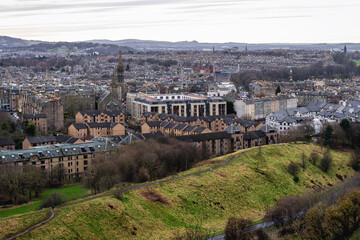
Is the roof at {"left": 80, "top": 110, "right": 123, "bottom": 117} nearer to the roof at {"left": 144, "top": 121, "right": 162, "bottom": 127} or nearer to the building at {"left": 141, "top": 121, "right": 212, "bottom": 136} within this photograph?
the building at {"left": 141, "top": 121, "right": 212, "bottom": 136}

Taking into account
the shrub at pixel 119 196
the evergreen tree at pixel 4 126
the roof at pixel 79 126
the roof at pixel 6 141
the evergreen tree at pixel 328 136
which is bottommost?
the shrub at pixel 119 196

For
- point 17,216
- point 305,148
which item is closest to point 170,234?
point 17,216

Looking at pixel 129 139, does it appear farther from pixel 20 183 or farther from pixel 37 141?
pixel 20 183

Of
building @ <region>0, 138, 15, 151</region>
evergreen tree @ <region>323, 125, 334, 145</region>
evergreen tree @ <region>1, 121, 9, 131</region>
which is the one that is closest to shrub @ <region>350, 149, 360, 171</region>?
evergreen tree @ <region>323, 125, 334, 145</region>

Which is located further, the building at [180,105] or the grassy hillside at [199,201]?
the building at [180,105]

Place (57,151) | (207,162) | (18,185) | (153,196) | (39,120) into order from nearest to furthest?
(18,185) → (153,196) → (57,151) → (207,162) → (39,120)

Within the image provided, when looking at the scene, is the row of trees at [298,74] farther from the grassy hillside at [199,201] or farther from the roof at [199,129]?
the grassy hillside at [199,201]

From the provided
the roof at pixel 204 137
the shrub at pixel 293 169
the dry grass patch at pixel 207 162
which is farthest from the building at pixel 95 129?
the shrub at pixel 293 169

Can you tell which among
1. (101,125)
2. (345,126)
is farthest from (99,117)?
(345,126)
